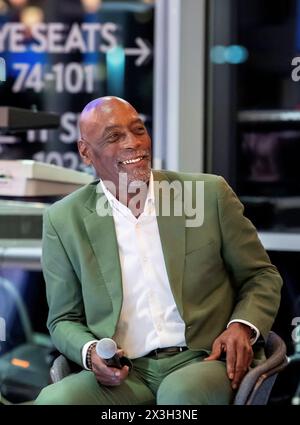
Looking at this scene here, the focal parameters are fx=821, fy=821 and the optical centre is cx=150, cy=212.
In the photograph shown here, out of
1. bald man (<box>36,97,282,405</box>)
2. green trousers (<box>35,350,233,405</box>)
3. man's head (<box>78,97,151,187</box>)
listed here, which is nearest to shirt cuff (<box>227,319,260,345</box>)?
bald man (<box>36,97,282,405</box>)

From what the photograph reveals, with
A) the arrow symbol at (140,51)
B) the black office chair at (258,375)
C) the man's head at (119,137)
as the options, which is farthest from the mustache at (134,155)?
the arrow symbol at (140,51)

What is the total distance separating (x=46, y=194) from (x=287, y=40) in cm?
135

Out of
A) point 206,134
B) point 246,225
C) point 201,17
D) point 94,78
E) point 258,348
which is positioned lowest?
point 258,348

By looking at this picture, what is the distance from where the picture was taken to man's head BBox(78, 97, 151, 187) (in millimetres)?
2244

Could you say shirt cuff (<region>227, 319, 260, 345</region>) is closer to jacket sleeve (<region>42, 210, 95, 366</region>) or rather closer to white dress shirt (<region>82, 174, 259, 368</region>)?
white dress shirt (<region>82, 174, 259, 368</region>)

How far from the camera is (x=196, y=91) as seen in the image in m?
3.58

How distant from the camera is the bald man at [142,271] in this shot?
2.25 meters

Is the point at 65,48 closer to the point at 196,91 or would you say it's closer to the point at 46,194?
the point at 196,91

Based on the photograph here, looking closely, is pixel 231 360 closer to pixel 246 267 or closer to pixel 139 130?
pixel 246 267

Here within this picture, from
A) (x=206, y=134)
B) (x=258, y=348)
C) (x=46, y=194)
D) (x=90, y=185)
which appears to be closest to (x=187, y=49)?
(x=206, y=134)

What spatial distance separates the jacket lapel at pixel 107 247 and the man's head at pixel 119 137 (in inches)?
5.1

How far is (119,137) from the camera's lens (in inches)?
88.7

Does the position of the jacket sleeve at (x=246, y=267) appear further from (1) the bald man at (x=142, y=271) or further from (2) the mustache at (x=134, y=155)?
(2) the mustache at (x=134, y=155)
